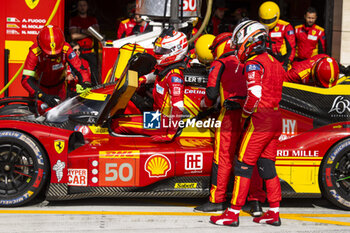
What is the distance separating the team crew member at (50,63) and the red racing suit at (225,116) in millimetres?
2447

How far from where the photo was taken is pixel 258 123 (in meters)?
5.16

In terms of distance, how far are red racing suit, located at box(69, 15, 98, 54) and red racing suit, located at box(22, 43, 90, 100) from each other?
109 inches

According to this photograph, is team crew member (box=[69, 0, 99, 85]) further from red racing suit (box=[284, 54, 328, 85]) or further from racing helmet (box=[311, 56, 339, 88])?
racing helmet (box=[311, 56, 339, 88])

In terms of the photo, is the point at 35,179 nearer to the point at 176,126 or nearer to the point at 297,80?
the point at 176,126

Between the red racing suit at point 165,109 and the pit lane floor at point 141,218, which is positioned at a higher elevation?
the red racing suit at point 165,109

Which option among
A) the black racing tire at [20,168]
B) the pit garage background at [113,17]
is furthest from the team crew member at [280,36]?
the black racing tire at [20,168]

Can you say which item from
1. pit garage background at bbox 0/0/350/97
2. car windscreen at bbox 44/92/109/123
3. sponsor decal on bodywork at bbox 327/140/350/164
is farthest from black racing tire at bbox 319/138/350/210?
pit garage background at bbox 0/0/350/97

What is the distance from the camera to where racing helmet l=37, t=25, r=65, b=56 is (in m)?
7.39

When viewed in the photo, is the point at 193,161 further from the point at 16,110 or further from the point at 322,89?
the point at 16,110

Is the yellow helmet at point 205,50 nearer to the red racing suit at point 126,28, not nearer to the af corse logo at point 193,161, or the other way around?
the af corse logo at point 193,161

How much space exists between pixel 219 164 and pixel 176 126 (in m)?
0.60

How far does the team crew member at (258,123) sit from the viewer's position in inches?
201

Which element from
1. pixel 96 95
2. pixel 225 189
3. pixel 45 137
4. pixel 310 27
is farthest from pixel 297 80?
pixel 310 27

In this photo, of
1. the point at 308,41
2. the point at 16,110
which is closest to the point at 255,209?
the point at 16,110
